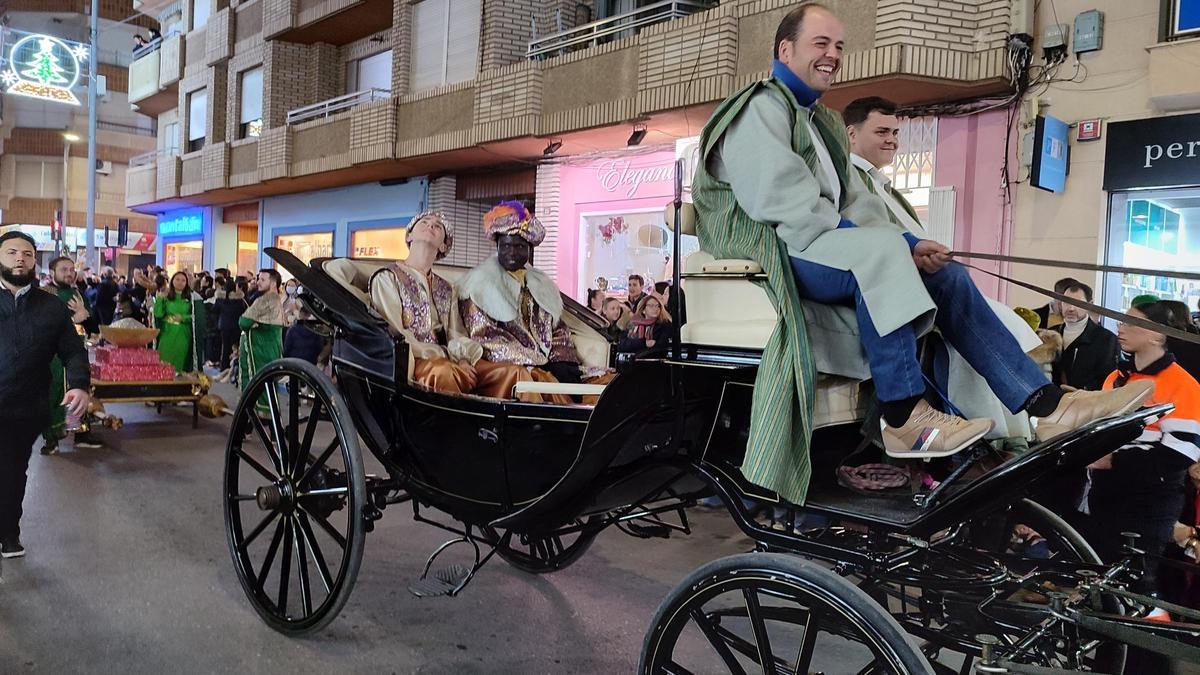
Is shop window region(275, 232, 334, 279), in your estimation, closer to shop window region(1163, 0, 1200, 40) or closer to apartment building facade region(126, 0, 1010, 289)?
apartment building facade region(126, 0, 1010, 289)

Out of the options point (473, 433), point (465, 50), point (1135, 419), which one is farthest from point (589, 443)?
point (465, 50)

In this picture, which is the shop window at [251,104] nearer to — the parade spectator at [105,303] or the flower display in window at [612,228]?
the parade spectator at [105,303]

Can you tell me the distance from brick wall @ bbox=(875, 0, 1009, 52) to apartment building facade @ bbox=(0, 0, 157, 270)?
38.1 metres

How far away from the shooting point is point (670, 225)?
277cm

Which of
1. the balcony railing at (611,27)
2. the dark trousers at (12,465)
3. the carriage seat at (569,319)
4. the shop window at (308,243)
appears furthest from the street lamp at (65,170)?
the carriage seat at (569,319)

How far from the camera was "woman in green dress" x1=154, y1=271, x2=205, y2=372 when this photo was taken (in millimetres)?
11953

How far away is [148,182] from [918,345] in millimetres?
26505

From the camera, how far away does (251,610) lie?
13.4ft

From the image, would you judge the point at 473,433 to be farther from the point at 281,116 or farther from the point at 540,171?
the point at 281,116

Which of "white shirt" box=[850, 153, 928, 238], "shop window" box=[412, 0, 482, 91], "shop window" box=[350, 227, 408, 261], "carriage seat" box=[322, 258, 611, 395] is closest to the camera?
"white shirt" box=[850, 153, 928, 238]

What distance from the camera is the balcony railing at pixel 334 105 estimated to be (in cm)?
1664

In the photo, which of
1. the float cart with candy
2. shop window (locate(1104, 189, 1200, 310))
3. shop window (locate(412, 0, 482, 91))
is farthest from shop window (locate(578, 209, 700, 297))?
the float cart with candy

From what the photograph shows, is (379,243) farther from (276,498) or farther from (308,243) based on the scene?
(276,498)

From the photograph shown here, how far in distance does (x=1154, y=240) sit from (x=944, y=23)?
283 centimetres
